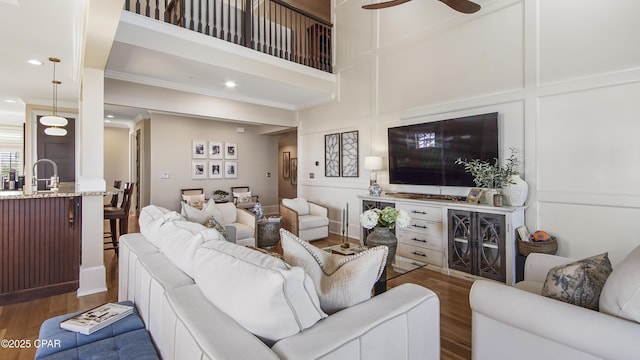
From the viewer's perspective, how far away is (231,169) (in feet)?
26.1

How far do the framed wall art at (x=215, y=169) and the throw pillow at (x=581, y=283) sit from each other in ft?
23.9

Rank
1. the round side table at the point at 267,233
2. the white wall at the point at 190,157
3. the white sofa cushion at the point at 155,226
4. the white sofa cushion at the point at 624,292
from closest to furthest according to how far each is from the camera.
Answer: the white sofa cushion at the point at 624,292, the white sofa cushion at the point at 155,226, the round side table at the point at 267,233, the white wall at the point at 190,157

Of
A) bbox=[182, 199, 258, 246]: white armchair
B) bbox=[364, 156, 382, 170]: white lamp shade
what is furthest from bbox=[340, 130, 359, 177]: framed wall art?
bbox=[182, 199, 258, 246]: white armchair

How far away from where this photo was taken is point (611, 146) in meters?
2.91

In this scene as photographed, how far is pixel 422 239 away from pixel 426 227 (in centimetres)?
18

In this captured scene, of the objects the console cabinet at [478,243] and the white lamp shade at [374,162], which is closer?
the console cabinet at [478,243]

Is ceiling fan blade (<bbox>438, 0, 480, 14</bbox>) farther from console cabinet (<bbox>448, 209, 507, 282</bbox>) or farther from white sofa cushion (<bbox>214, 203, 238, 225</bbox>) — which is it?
white sofa cushion (<bbox>214, 203, 238, 225</bbox>)

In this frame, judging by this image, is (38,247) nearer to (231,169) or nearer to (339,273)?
(339,273)

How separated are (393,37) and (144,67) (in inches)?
151

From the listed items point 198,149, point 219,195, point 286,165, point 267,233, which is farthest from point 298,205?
point 286,165

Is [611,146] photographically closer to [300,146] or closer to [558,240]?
[558,240]

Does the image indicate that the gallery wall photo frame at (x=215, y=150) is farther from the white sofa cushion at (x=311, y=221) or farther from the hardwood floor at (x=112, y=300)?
the hardwood floor at (x=112, y=300)

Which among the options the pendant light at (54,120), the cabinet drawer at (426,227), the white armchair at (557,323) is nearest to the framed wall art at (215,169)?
the pendant light at (54,120)

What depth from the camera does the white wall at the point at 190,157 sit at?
6812 millimetres
